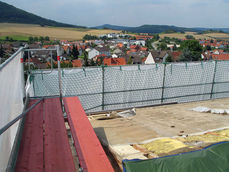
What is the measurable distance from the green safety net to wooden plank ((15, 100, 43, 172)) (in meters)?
1.30

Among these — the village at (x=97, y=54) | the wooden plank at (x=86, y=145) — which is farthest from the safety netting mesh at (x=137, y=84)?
the wooden plank at (x=86, y=145)

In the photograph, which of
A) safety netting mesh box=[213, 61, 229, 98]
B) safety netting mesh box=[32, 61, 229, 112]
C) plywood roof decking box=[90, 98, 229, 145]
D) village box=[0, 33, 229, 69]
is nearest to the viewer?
plywood roof decking box=[90, 98, 229, 145]

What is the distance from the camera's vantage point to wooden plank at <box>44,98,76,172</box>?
2.65 metres

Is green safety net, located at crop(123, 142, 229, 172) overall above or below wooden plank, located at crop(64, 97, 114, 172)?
below

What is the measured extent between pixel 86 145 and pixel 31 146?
0.74m

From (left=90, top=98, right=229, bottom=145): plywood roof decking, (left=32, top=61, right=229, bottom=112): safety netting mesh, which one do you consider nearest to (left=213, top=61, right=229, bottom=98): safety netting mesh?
(left=32, top=61, right=229, bottom=112): safety netting mesh

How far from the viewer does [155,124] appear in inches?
259

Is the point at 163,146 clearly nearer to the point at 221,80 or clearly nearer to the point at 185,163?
the point at 185,163

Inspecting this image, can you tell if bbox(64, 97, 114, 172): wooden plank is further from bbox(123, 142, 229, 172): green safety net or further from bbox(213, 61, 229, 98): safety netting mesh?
bbox(213, 61, 229, 98): safety netting mesh

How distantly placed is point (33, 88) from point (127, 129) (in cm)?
336

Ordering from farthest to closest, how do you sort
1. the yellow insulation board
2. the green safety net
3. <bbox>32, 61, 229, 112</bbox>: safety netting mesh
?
1. <bbox>32, 61, 229, 112</bbox>: safety netting mesh
2. the yellow insulation board
3. the green safety net

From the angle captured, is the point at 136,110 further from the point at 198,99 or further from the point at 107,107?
the point at 198,99

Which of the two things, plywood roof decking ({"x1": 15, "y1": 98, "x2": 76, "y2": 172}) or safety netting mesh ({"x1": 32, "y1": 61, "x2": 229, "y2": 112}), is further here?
safety netting mesh ({"x1": 32, "y1": 61, "x2": 229, "y2": 112})

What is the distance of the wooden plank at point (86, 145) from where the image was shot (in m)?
2.85
